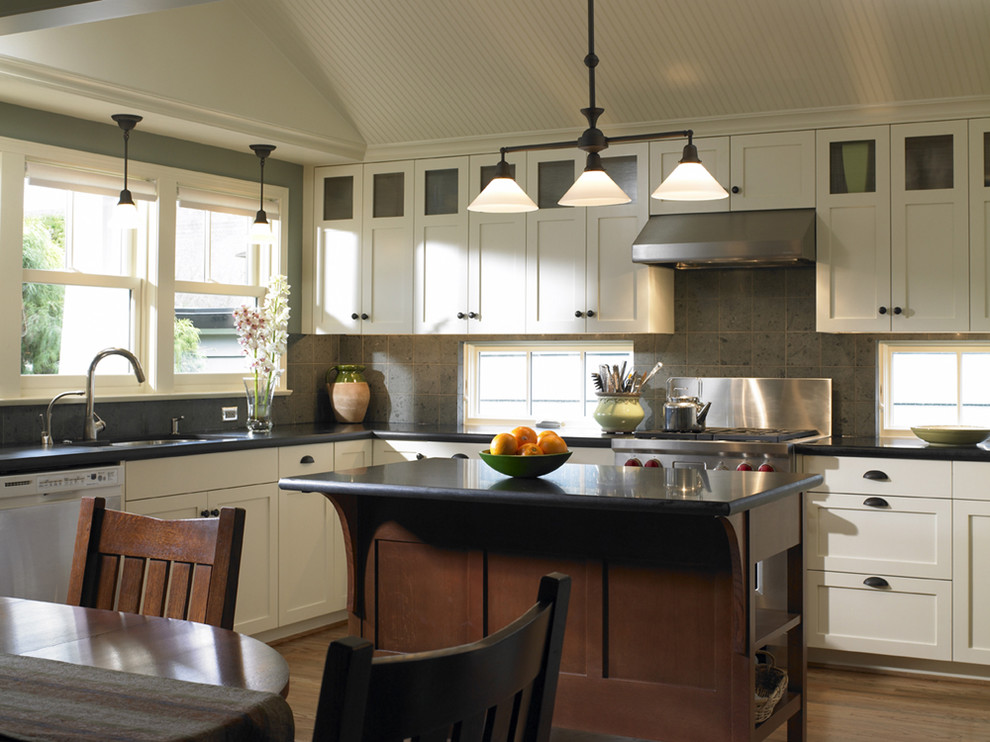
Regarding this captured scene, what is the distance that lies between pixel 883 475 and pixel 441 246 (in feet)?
8.02

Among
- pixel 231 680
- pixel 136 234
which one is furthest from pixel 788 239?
pixel 231 680

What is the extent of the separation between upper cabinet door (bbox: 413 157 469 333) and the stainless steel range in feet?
4.03

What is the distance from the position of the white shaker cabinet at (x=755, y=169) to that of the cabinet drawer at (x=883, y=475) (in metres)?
1.19

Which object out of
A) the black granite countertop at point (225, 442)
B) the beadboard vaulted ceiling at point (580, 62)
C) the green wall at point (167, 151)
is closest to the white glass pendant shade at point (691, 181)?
the beadboard vaulted ceiling at point (580, 62)

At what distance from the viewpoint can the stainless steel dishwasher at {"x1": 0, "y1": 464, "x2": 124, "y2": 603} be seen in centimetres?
343

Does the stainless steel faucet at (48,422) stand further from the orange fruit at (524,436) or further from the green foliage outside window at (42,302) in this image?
the orange fruit at (524,436)

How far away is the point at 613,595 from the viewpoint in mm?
2893

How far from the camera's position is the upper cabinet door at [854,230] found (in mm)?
4488

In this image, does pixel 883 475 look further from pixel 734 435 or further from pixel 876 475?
pixel 734 435

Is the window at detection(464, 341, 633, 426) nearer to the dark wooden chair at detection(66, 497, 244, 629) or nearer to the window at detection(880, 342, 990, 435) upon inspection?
the window at detection(880, 342, 990, 435)

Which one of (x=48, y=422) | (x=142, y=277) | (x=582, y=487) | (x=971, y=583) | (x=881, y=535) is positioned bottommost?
(x=971, y=583)

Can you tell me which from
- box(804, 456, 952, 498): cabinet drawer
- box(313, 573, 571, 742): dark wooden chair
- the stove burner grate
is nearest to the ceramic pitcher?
the stove burner grate

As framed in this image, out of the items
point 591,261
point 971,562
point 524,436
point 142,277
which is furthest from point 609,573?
point 142,277

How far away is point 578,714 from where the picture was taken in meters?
2.90
